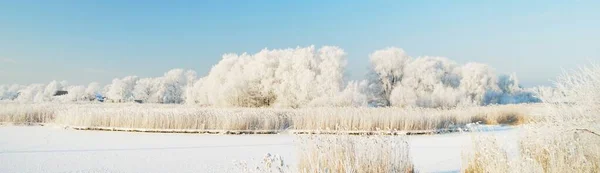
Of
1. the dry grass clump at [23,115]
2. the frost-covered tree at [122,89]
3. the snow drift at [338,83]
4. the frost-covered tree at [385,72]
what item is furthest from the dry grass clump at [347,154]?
the frost-covered tree at [122,89]

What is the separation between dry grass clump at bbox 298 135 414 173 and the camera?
5254mm

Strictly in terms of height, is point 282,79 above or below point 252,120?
above

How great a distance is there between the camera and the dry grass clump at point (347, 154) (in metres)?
5.25

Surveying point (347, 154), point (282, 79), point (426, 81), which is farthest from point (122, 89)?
point (347, 154)

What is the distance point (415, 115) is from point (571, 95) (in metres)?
8.47

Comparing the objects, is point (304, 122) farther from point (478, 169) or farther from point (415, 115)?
point (478, 169)

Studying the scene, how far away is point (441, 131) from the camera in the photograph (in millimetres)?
14430

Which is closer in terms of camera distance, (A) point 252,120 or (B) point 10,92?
(A) point 252,120

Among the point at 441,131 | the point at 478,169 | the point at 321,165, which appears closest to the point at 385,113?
the point at 441,131

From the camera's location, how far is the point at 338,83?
2698cm

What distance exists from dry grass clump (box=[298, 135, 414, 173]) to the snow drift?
19673 mm

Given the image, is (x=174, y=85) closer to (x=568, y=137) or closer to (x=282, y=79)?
(x=282, y=79)

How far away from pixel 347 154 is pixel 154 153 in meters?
4.25

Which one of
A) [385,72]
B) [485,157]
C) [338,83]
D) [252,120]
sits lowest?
[485,157]
